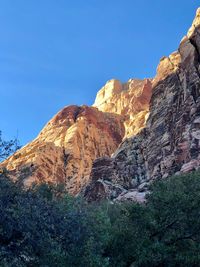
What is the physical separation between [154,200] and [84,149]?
75918mm

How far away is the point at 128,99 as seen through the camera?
5089 inches

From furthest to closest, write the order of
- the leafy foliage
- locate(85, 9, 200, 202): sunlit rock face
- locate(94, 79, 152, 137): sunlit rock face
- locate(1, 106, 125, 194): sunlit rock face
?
1. locate(94, 79, 152, 137): sunlit rock face
2. locate(1, 106, 125, 194): sunlit rock face
3. locate(85, 9, 200, 202): sunlit rock face
4. the leafy foliage

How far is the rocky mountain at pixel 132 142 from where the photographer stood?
52625 mm

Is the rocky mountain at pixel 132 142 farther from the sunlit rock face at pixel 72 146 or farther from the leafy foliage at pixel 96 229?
the leafy foliage at pixel 96 229

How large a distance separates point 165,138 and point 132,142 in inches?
542

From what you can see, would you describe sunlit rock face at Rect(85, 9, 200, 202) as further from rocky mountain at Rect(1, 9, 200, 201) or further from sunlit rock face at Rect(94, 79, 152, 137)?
sunlit rock face at Rect(94, 79, 152, 137)

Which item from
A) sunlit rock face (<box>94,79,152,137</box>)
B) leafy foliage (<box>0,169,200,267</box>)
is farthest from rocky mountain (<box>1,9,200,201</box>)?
leafy foliage (<box>0,169,200,267</box>)

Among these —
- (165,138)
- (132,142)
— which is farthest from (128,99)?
(165,138)

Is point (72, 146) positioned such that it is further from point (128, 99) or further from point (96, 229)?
point (96, 229)

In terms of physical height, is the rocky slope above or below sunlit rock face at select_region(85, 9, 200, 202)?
above

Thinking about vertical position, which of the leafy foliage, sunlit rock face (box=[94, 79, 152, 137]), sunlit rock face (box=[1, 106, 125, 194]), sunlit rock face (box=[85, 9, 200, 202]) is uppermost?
sunlit rock face (box=[94, 79, 152, 137])

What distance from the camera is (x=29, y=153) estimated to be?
290ft

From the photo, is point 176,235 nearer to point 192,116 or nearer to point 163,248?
point 163,248

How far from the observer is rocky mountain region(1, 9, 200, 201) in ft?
173
